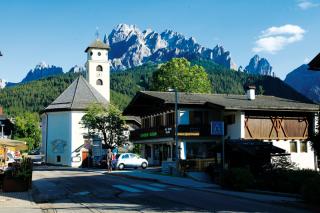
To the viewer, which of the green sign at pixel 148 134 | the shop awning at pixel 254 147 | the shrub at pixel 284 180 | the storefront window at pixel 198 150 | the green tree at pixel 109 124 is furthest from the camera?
the green tree at pixel 109 124

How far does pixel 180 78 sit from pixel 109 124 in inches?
650

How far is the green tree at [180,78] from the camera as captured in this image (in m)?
65.6

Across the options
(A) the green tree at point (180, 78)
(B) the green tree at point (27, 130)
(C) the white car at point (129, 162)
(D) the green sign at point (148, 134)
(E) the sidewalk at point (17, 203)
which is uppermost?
(A) the green tree at point (180, 78)

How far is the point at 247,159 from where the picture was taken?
26.3 metres

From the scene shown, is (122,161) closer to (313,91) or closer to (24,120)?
(24,120)

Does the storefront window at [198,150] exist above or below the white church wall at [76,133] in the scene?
below

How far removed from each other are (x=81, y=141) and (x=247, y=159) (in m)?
39.9

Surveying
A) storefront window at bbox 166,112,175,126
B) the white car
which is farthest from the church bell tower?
the white car

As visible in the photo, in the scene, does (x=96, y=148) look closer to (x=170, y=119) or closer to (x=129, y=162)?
(x=129, y=162)

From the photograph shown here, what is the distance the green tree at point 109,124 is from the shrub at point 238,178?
31.3 metres

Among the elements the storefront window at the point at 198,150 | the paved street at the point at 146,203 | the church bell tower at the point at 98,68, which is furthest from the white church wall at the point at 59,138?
the paved street at the point at 146,203

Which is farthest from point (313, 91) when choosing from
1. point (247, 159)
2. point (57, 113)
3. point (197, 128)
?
point (247, 159)

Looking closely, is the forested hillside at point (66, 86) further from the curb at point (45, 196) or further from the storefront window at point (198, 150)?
the curb at point (45, 196)

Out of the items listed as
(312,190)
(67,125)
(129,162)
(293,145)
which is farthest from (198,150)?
(312,190)
